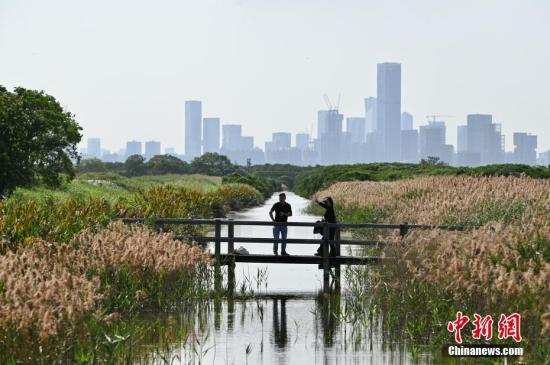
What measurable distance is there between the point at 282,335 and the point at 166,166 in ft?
448

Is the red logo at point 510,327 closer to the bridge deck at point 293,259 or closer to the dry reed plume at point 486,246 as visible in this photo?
the dry reed plume at point 486,246

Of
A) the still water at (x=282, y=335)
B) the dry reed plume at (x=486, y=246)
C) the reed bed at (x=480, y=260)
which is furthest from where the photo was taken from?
the still water at (x=282, y=335)

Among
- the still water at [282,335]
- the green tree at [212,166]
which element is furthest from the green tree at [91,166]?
the still water at [282,335]

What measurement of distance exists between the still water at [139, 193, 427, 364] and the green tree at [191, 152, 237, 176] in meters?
130

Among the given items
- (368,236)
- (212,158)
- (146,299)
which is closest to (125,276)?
(146,299)

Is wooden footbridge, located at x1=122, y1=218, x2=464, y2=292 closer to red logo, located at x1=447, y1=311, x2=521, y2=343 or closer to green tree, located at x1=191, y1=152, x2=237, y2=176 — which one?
red logo, located at x1=447, y1=311, x2=521, y2=343

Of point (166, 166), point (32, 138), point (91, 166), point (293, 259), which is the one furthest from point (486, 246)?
point (91, 166)

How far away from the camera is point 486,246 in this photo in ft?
51.1

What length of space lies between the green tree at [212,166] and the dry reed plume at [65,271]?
434ft

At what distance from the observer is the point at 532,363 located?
39.2ft

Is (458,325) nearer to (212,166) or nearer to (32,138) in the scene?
(32,138)

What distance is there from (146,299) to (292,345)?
4135 mm

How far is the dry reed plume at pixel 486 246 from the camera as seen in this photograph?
1316cm

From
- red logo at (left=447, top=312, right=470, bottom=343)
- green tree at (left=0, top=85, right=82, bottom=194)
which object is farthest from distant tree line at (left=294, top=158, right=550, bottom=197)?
red logo at (left=447, top=312, right=470, bottom=343)
